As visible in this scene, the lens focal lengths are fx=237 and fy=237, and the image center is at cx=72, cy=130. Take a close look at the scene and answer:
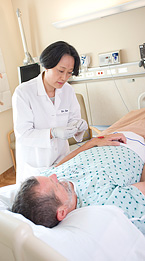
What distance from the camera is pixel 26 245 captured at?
22.0 inches

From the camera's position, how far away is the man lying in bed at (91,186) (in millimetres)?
1021

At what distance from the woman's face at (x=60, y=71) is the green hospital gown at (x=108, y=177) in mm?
520

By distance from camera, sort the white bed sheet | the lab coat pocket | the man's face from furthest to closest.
Result: the lab coat pocket → the man's face → the white bed sheet

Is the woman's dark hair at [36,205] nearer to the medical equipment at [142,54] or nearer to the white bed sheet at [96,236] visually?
the white bed sheet at [96,236]

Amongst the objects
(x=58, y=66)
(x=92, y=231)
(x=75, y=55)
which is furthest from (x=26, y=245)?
(x=75, y=55)

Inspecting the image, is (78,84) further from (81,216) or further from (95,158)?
(81,216)

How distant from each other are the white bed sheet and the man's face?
131 mm

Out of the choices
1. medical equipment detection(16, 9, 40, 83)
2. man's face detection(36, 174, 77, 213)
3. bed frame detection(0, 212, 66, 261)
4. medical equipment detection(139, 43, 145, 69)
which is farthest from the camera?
medical equipment detection(16, 9, 40, 83)

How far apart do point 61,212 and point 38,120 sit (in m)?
0.83

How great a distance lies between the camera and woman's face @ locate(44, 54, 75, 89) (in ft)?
5.10

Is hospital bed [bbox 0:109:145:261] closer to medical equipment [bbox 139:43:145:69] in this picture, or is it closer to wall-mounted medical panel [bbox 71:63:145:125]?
medical equipment [bbox 139:43:145:69]

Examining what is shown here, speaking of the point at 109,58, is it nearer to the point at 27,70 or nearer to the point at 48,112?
the point at 27,70

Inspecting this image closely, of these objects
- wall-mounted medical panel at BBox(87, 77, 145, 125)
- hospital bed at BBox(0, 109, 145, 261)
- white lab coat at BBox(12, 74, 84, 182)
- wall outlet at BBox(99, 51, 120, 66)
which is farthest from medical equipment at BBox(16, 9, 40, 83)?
hospital bed at BBox(0, 109, 145, 261)

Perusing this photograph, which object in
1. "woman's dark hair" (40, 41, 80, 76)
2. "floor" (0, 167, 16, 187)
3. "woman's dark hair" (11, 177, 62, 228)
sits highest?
"woman's dark hair" (40, 41, 80, 76)
